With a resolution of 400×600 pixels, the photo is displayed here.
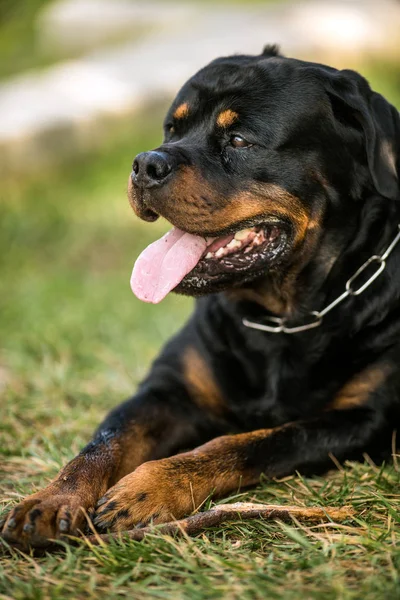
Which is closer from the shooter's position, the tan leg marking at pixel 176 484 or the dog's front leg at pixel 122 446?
the dog's front leg at pixel 122 446

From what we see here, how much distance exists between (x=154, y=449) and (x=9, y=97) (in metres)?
5.69

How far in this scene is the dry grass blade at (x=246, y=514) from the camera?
2211 millimetres

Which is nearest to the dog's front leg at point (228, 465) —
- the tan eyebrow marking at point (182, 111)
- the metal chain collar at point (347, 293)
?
the metal chain collar at point (347, 293)

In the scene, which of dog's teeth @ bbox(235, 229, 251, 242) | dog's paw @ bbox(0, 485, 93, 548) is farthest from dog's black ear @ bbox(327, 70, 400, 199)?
dog's paw @ bbox(0, 485, 93, 548)

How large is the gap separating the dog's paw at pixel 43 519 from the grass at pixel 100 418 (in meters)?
0.06

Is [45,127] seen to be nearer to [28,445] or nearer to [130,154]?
[130,154]

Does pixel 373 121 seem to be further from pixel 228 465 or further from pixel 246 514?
pixel 246 514

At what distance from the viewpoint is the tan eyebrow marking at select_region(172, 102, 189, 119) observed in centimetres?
300

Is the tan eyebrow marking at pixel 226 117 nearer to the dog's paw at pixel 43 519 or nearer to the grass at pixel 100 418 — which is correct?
the grass at pixel 100 418

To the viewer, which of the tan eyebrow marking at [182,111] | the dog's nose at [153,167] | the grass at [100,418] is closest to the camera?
the grass at [100,418]

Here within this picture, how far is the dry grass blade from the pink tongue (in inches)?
31.0

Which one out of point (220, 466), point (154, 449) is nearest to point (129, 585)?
point (220, 466)

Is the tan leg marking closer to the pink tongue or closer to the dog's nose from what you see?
the pink tongue

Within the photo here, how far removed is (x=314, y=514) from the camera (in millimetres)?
2336
